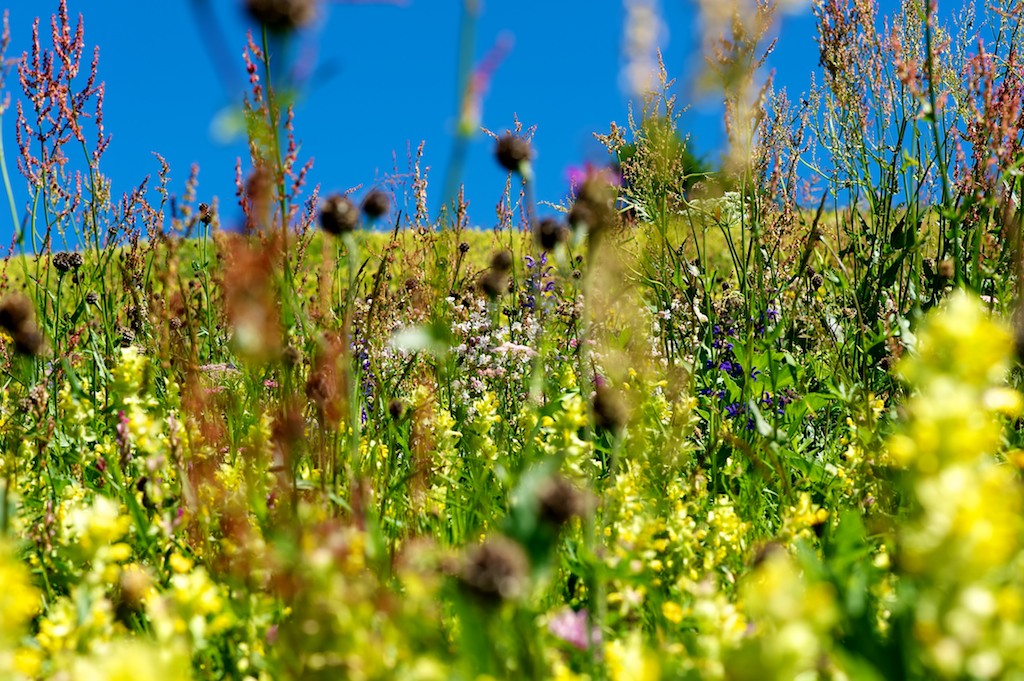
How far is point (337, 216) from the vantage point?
1590 millimetres

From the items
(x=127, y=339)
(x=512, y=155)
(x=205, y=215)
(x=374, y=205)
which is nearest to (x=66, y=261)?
(x=127, y=339)

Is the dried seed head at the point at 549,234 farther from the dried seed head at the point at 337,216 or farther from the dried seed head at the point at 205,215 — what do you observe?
the dried seed head at the point at 205,215

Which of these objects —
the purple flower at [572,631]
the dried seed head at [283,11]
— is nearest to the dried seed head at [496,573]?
the purple flower at [572,631]

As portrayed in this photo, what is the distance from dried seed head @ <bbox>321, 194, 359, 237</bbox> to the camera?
1.58 m

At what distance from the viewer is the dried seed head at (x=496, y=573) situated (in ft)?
2.62

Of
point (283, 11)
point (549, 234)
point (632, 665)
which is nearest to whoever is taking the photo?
point (632, 665)

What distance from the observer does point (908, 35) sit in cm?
387

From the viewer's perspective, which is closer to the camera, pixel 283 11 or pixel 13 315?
pixel 283 11

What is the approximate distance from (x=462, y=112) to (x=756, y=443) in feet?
5.76

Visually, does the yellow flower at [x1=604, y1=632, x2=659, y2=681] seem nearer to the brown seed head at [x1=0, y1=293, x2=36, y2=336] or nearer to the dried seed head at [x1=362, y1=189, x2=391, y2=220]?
the dried seed head at [x1=362, y1=189, x2=391, y2=220]

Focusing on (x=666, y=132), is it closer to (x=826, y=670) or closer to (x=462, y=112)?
(x=462, y=112)

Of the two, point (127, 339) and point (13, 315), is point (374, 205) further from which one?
point (127, 339)

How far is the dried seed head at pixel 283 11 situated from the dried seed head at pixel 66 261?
115 inches

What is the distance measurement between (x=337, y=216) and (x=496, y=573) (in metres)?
0.93
